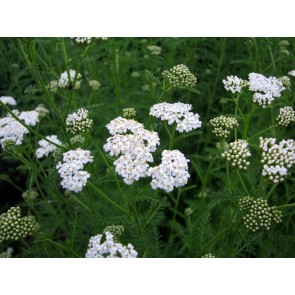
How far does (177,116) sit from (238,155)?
2.02 feet

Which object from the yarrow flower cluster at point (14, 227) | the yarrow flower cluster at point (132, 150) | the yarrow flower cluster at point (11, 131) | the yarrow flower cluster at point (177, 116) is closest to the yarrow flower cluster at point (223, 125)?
the yarrow flower cluster at point (177, 116)

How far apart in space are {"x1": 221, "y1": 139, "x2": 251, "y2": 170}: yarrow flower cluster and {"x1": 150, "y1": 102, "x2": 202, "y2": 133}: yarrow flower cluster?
374 millimetres

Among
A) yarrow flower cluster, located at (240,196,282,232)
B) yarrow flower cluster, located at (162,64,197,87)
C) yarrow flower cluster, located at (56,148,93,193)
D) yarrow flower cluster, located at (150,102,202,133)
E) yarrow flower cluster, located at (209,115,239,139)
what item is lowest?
yarrow flower cluster, located at (240,196,282,232)

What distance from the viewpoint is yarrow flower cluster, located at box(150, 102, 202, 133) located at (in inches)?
113

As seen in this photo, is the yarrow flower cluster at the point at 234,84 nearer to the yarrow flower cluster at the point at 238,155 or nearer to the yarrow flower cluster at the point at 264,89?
the yarrow flower cluster at the point at 264,89

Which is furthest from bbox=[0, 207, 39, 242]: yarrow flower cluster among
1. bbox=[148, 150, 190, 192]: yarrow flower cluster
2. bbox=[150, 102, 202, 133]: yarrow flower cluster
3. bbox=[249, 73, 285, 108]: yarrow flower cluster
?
bbox=[249, 73, 285, 108]: yarrow flower cluster

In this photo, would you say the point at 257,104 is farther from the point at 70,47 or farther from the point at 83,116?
the point at 70,47

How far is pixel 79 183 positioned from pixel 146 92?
2.46m

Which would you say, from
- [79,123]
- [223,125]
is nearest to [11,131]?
[79,123]

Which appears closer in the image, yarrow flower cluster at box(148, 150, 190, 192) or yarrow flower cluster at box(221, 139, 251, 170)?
yarrow flower cluster at box(148, 150, 190, 192)

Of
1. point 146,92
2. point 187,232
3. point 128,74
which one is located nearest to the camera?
point 187,232

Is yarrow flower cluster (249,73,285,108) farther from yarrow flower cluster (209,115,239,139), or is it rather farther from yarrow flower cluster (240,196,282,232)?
yarrow flower cluster (240,196,282,232)

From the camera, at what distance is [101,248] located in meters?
2.51
